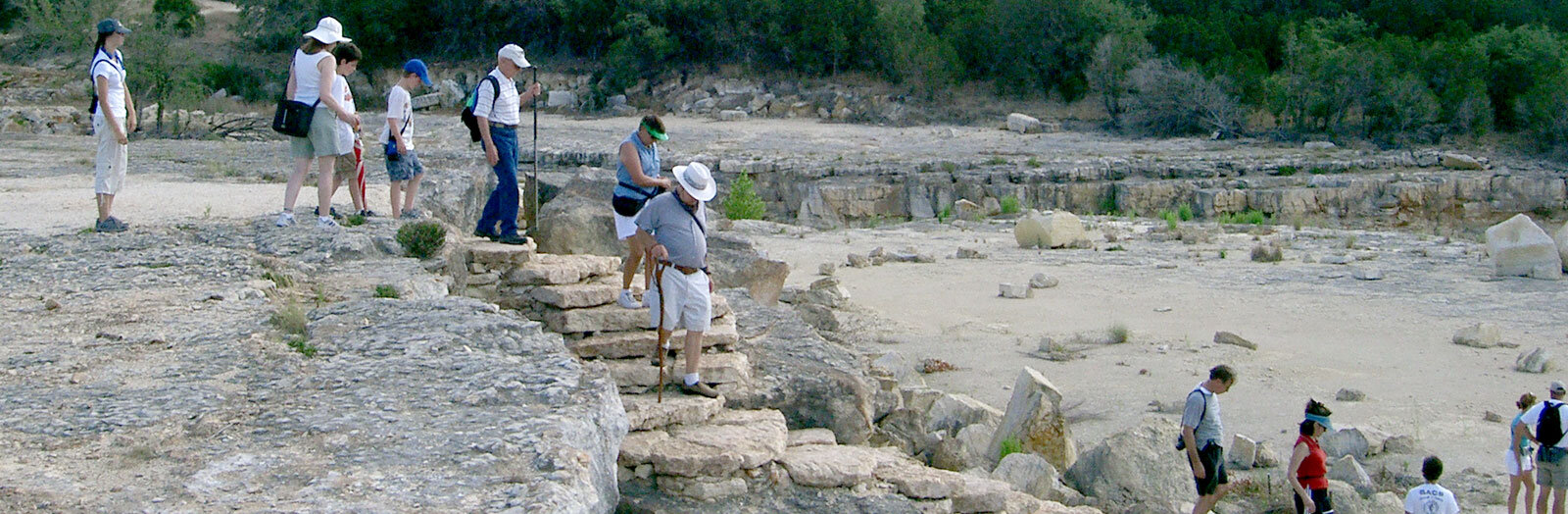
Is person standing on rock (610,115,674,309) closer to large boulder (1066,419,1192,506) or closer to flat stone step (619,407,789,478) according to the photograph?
flat stone step (619,407,789,478)

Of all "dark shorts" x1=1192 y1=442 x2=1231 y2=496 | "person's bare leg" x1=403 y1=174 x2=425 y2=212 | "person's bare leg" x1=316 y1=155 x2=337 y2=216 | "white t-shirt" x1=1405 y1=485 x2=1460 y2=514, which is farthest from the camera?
"person's bare leg" x1=403 y1=174 x2=425 y2=212

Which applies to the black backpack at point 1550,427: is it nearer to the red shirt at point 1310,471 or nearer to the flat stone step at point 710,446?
the red shirt at point 1310,471

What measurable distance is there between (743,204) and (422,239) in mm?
14488

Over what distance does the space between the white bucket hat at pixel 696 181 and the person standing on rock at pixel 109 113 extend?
3704mm

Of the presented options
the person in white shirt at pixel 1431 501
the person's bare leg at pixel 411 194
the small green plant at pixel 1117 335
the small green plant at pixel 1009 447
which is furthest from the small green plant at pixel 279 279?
the small green plant at pixel 1117 335

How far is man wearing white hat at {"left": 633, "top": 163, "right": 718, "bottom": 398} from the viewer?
254 inches

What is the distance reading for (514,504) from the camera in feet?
13.4

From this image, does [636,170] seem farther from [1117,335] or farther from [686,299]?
[1117,335]

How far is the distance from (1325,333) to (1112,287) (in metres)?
2.91

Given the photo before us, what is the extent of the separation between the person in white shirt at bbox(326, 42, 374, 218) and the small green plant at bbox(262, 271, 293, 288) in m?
1.31

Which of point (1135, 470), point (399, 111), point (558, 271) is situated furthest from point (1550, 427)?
point (399, 111)

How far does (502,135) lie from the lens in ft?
26.3

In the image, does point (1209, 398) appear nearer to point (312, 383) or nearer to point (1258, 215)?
point (312, 383)

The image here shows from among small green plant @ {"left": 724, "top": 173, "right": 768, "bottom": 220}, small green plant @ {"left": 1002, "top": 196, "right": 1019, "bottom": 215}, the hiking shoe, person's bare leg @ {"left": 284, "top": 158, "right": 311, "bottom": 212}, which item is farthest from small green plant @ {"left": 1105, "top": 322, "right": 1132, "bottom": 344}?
small green plant @ {"left": 1002, "top": 196, "right": 1019, "bottom": 215}
